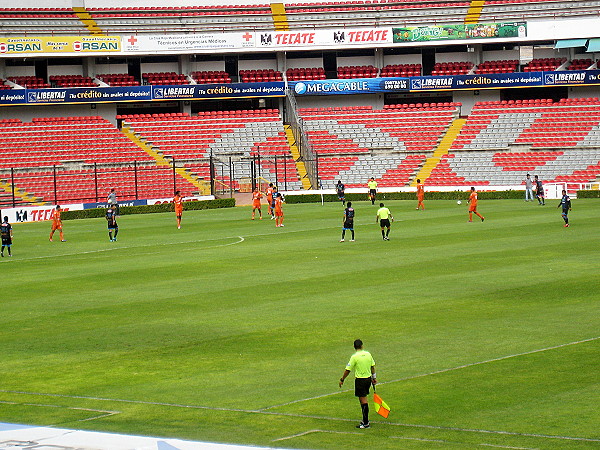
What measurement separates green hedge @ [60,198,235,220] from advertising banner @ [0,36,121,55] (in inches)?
787

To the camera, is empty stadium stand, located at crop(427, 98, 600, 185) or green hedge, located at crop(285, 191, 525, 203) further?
empty stadium stand, located at crop(427, 98, 600, 185)

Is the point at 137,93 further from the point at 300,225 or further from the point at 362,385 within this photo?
the point at 362,385

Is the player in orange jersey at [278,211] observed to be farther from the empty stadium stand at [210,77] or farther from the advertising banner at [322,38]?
the empty stadium stand at [210,77]

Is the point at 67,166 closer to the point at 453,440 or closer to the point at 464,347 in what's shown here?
the point at 464,347

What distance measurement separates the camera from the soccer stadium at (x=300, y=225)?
1605cm

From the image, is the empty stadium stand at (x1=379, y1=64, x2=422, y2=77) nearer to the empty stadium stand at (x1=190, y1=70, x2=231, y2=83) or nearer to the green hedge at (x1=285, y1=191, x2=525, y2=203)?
the empty stadium stand at (x1=190, y1=70, x2=231, y2=83)

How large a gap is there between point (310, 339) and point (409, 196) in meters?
Result: 48.8

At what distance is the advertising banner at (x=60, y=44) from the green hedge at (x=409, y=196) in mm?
21727

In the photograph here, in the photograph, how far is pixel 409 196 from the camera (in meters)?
69.2

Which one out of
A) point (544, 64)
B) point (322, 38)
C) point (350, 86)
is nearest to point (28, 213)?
point (322, 38)

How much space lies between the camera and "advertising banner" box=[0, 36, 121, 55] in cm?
7775

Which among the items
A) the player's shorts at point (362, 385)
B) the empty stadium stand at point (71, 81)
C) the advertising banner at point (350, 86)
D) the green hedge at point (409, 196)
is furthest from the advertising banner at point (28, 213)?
the player's shorts at point (362, 385)

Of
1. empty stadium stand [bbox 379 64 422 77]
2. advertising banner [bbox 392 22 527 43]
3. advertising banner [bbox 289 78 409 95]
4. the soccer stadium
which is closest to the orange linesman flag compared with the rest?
the soccer stadium

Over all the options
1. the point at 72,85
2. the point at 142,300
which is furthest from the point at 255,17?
the point at 142,300
